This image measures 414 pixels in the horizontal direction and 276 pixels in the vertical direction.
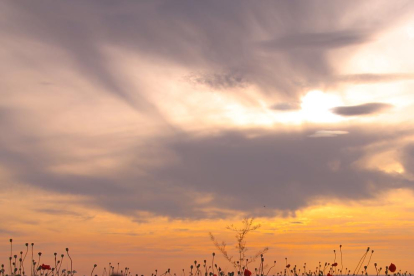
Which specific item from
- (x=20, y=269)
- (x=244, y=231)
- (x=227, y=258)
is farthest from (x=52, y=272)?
(x=244, y=231)

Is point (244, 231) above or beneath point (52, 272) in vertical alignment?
above

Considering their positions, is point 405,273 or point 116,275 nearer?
point 116,275

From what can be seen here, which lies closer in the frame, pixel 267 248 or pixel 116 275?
pixel 116 275

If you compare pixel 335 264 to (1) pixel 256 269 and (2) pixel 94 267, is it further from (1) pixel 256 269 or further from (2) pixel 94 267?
(2) pixel 94 267

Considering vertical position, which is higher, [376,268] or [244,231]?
[244,231]

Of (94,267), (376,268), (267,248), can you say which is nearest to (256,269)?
(267,248)

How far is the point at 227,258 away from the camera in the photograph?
3397 cm

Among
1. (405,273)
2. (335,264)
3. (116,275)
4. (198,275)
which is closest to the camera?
(116,275)

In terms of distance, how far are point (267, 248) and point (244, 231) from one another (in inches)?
87.3

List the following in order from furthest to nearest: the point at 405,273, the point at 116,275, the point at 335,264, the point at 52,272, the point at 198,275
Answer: the point at 405,273 < the point at 335,264 < the point at 198,275 < the point at 52,272 < the point at 116,275

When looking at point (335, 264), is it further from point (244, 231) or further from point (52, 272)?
point (52, 272)

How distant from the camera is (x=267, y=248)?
115 feet

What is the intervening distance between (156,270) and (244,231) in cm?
810

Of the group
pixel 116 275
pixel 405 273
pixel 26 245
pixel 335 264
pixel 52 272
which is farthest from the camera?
pixel 405 273
